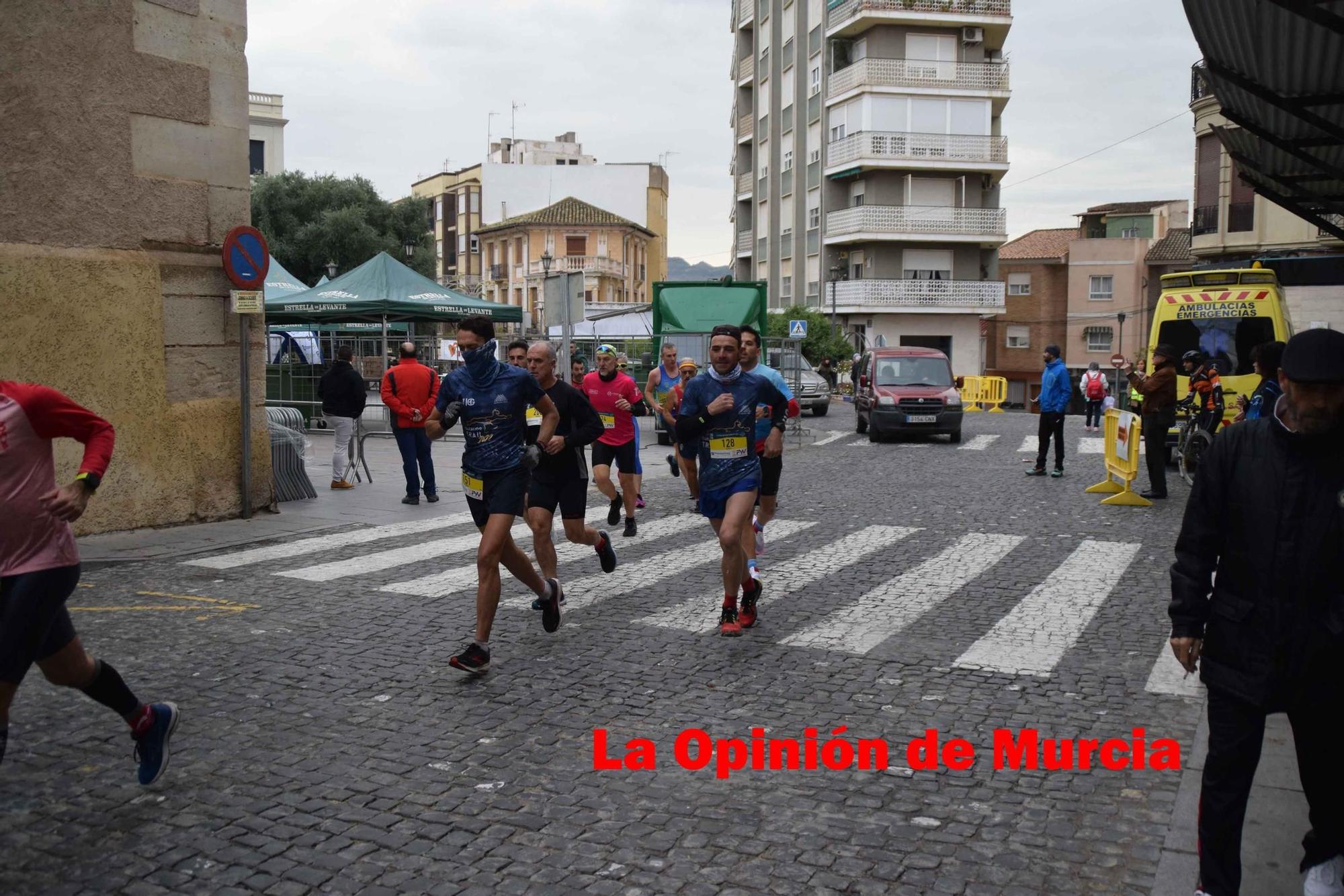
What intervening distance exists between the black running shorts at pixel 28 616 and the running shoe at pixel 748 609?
4.22 m

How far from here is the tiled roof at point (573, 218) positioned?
78312mm

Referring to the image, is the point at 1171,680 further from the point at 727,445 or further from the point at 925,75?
the point at 925,75

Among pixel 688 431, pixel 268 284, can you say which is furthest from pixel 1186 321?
pixel 268 284

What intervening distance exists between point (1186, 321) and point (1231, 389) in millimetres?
1278

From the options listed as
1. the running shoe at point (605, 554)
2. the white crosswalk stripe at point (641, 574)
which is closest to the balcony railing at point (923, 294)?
the white crosswalk stripe at point (641, 574)

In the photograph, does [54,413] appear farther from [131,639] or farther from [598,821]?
[131,639]

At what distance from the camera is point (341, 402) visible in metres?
14.7

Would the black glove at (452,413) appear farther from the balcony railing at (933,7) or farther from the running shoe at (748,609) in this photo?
the balcony railing at (933,7)

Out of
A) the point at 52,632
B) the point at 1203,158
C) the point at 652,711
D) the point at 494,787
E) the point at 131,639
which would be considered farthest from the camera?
the point at 1203,158


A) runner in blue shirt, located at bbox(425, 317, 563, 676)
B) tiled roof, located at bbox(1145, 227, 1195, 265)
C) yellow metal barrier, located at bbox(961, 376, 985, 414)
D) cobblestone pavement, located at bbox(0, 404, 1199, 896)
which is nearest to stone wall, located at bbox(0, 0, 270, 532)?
cobblestone pavement, located at bbox(0, 404, 1199, 896)

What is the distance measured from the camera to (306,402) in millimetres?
24703

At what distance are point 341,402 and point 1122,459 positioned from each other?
30.9ft

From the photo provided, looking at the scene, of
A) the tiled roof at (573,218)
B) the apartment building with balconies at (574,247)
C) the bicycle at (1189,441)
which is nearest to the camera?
the bicycle at (1189,441)

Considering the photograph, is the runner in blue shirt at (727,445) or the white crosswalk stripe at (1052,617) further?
the runner in blue shirt at (727,445)
